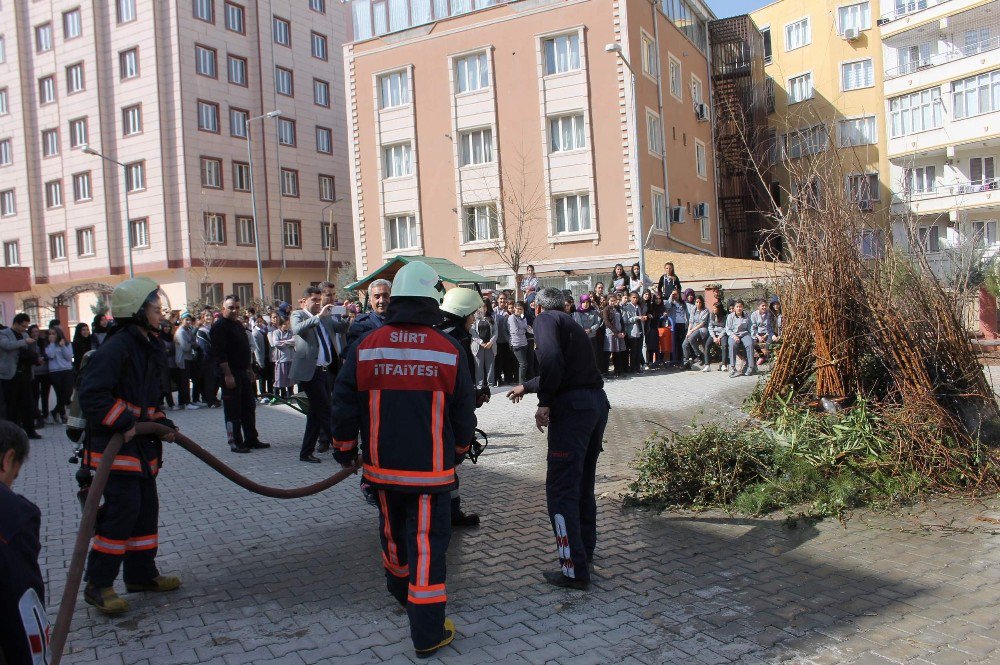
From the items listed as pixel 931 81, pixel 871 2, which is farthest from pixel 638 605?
pixel 871 2

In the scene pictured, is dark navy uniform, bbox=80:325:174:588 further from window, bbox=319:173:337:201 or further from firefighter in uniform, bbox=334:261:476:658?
window, bbox=319:173:337:201

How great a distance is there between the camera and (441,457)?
4363 millimetres

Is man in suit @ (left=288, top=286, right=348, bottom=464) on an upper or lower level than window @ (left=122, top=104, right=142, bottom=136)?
lower

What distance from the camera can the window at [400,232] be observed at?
34.7 meters

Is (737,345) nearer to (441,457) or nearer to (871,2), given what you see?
(441,457)

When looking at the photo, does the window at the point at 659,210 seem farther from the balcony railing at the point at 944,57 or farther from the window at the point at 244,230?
the window at the point at 244,230

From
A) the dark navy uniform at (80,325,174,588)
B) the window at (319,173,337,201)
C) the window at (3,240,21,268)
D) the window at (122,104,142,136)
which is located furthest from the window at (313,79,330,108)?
the dark navy uniform at (80,325,174,588)

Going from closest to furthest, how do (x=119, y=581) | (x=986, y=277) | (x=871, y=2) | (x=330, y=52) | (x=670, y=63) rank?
(x=119, y=581) → (x=986, y=277) → (x=670, y=63) → (x=871, y=2) → (x=330, y=52)

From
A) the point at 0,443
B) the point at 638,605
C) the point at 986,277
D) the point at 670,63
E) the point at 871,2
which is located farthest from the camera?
the point at 871,2

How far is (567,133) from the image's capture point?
1237 inches

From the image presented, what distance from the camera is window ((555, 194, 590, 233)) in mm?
31250

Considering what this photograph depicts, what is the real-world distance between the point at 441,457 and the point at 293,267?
→ 42785 mm

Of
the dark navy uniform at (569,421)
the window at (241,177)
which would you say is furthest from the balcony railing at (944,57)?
the dark navy uniform at (569,421)

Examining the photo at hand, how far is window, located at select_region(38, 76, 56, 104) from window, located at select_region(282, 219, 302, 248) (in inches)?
556
